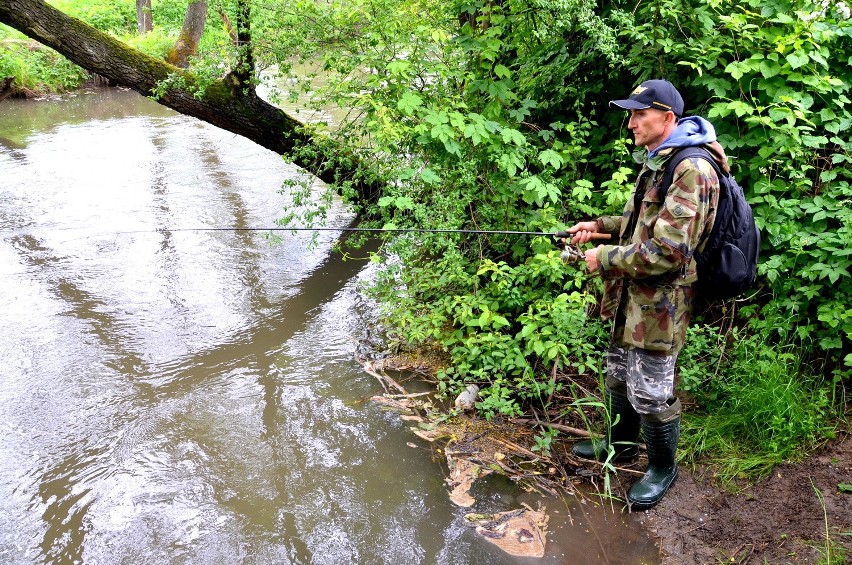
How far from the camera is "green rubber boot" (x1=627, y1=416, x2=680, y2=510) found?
3184 millimetres

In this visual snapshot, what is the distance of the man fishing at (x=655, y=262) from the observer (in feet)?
9.11

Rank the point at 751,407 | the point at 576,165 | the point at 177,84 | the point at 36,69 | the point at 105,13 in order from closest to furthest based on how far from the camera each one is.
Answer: the point at 751,407, the point at 576,165, the point at 177,84, the point at 36,69, the point at 105,13

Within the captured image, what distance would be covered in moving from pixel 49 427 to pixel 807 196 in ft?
16.5

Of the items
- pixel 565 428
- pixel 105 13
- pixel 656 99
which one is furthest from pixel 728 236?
pixel 105 13

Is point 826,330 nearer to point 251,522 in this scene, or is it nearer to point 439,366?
point 439,366

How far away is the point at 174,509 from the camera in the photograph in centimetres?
335

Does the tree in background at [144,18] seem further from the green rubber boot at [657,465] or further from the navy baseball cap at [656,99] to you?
the green rubber boot at [657,465]

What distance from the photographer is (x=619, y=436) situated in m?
3.54

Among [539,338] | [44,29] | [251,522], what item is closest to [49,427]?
[251,522]

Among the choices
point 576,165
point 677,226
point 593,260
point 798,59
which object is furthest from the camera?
point 576,165

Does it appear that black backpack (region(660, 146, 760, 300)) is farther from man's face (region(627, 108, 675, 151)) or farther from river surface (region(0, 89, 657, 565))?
river surface (region(0, 89, 657, 565))

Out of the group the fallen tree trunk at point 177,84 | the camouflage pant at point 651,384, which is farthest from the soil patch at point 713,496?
the fallen tree trunk at point 177,84

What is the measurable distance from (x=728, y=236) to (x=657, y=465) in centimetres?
127

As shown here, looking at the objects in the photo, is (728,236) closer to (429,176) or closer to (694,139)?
(694,139)
